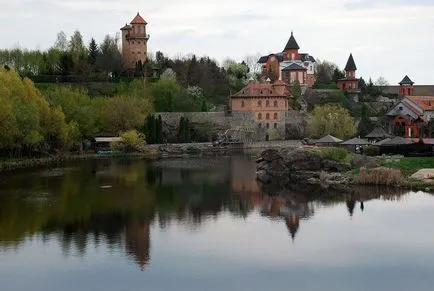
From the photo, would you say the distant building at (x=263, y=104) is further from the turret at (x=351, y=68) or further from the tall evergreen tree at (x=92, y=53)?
the tall evergreen tree at (x=92, y=53)

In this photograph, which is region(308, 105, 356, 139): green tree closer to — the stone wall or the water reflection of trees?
the stone wall

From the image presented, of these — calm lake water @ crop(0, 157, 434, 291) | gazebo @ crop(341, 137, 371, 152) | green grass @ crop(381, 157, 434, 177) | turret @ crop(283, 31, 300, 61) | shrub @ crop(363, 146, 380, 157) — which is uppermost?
turret @ crop(283, 31, 300, 61)

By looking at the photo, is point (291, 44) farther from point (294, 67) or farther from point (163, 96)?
point (163, 96)

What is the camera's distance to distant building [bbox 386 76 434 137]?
174ft

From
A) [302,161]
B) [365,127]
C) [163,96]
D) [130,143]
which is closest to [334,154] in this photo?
[302,161]

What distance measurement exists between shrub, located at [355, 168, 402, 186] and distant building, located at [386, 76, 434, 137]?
904 inches

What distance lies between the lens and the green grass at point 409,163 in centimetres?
3143

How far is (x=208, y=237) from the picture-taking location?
64.0ft

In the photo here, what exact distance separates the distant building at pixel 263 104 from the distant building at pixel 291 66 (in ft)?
33.8

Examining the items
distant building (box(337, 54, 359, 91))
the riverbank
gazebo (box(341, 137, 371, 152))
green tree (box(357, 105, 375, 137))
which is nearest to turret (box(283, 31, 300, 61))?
distant building (box(337, 54, 359, 91))

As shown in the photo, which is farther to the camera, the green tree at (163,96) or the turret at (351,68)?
the turret at (351,68)

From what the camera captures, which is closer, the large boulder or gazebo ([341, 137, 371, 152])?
the large boulder

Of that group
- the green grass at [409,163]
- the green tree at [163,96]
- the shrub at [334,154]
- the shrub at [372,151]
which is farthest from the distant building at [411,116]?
the shrub at [334,154]

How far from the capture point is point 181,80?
69.6 meters
